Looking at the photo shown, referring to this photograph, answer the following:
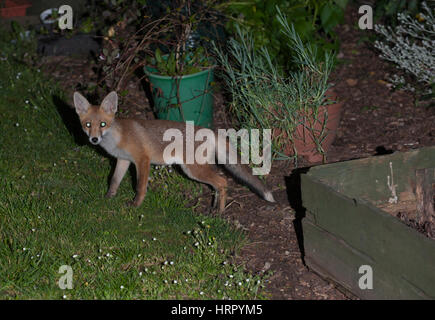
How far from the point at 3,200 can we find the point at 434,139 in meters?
4.32

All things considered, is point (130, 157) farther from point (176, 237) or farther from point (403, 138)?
point (403, 138)

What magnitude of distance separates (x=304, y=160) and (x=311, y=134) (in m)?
0.31

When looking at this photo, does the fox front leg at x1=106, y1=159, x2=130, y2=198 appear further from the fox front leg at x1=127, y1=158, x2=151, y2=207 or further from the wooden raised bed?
the wooden raised bed

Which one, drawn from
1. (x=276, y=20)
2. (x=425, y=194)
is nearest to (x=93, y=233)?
(x=425, y=194)

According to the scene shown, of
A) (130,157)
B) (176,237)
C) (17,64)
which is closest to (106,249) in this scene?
(176,237)

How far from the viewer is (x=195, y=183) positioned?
5.51m

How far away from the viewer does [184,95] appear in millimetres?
6094

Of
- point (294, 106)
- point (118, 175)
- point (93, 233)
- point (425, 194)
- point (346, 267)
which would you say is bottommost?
point (93, 233)

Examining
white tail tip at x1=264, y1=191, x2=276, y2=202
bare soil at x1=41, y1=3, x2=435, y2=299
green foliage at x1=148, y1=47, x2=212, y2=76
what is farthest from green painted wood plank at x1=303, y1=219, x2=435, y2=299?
green foliage at x1=148, y1=47, x2=212, y2=76

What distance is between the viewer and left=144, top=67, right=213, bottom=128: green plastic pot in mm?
6020

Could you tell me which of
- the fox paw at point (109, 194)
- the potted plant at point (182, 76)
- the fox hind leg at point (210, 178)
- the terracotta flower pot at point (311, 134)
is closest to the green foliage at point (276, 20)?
the potted plant at point (182, 76)

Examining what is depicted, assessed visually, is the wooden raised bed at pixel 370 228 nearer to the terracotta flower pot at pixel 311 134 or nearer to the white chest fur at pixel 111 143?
the terracotta flower pot at pixel 311 134

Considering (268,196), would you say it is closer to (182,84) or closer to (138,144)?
(138,144)

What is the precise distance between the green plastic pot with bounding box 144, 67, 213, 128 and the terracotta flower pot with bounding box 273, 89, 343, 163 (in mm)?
1114
